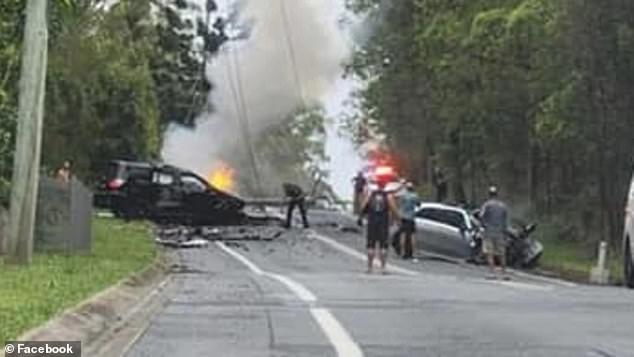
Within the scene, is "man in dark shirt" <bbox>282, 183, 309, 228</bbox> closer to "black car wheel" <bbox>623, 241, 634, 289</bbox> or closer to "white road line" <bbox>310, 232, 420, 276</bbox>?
"white road line" <bbox>310, 232, 420, 276</bbox>

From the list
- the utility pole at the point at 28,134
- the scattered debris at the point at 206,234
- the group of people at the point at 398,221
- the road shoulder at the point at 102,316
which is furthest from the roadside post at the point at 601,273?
the utility pole at the point at 28,134

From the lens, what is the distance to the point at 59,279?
18.8 meters

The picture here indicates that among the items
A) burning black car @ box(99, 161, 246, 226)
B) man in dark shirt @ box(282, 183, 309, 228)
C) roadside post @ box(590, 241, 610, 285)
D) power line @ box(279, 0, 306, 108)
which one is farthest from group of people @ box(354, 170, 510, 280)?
power line @ box(279, 0, 306, 108)

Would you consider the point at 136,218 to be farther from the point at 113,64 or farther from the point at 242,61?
the point at 242,61

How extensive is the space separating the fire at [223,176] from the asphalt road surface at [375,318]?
4511cm

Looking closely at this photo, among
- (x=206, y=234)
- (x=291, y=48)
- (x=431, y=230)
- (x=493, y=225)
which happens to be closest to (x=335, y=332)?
(x=493, y=225)

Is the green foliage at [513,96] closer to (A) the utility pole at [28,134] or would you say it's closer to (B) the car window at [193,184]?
(B) the car window at [193,184]

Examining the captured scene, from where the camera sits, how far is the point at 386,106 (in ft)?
183

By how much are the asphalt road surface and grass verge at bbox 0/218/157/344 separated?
3.12 feet

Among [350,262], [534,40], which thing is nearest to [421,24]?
[534,40]

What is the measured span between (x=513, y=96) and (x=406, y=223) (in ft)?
40.8

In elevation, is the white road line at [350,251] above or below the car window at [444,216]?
below

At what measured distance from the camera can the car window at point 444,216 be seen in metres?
35.2
